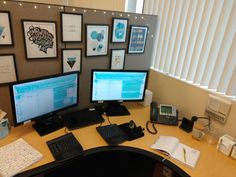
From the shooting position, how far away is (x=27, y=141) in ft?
4.17

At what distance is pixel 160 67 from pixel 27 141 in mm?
1372

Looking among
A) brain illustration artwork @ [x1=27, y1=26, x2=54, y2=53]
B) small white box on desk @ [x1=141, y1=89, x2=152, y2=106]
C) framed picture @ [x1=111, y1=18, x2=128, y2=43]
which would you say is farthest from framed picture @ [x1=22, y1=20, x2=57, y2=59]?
small white box on desk @ [x1=141, y1=89, x2=152, y2=106]

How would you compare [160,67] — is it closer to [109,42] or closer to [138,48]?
[138,48]

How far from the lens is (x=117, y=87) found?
1.66 metres

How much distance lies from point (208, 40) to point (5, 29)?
1448 millimetres

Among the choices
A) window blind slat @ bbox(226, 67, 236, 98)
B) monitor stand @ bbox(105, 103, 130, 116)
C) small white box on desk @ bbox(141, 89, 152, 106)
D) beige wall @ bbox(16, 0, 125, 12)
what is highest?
beige wall @ bbox(16, 0, 125, 12)

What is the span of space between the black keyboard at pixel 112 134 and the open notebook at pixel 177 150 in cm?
24

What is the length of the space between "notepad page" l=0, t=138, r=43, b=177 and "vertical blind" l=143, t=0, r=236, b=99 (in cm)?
135

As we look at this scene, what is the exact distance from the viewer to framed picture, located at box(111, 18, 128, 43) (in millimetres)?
1627

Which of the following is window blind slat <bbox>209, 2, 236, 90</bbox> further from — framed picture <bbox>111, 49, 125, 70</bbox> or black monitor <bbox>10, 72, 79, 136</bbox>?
black monitor <bbox>10, 72, 79, 136</bbox>

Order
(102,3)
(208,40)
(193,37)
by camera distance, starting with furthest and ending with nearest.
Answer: (102,3) → (193,37) → (208,40)

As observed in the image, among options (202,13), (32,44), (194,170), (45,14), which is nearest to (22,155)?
(32,44)

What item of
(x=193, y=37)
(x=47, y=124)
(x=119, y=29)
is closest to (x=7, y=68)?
(x=47, y=124)

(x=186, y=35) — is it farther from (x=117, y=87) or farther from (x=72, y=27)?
(x=72, y=27)
